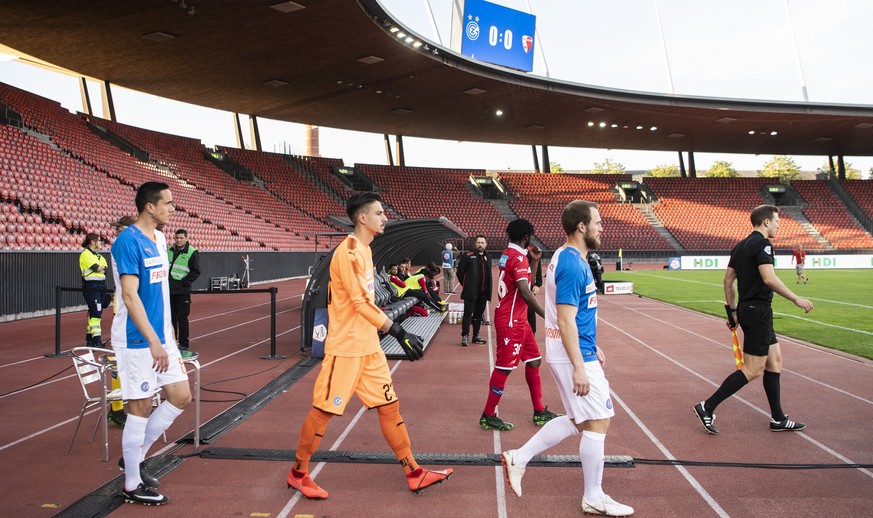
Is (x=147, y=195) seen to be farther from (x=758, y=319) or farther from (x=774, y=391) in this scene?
(x=774, y=391)

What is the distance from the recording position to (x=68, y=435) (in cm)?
529

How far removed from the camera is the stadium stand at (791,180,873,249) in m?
46.4

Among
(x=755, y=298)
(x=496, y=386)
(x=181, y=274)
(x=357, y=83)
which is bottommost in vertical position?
(x=496, y=386)

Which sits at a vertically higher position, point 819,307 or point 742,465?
point 819,307

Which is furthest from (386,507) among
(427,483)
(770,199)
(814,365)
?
(770,199)

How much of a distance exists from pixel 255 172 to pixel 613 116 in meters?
24.4

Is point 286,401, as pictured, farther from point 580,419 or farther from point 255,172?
point 255,172

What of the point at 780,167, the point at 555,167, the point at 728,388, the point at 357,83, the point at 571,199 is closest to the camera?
the point at 728,388

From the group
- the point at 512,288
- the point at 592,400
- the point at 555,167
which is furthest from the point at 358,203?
the point at 555,167

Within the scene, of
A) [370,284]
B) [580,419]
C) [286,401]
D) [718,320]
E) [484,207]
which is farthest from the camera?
[484,207]

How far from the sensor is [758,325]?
208 inches

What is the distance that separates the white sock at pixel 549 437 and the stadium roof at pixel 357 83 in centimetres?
1886

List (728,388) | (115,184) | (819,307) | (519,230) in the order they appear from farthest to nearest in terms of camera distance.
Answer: (115,184) → (819,307) → (519,230) → (728,388)

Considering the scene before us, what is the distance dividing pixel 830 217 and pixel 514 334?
55.3m
